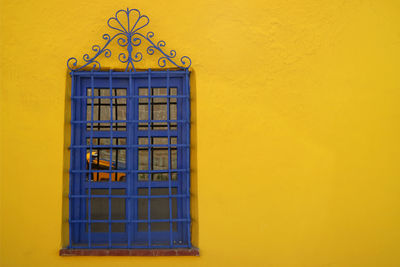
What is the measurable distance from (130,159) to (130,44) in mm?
1002

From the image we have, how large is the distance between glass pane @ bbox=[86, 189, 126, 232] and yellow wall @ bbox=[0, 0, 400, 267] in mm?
274

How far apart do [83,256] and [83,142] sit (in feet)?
3.19

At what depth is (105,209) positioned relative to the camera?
2.94 m

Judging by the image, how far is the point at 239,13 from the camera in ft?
9.48

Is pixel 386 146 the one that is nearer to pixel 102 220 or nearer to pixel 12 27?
pixel 102 220

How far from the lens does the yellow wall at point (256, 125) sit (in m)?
2.80

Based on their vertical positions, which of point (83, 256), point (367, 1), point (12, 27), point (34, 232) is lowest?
point (83, 256)

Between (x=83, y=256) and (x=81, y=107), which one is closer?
(x=83, y=256)

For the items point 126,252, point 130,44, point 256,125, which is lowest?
point 126,252

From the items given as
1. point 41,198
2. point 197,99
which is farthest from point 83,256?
point 197,99

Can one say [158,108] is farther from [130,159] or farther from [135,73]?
[130,159]

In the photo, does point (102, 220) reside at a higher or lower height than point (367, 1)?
lower

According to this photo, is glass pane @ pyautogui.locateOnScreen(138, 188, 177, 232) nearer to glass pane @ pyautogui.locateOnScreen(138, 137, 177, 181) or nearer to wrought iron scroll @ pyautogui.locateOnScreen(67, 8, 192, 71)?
glass pane @ pyautogui.locateOnScreen(138, 137, 177, 181)

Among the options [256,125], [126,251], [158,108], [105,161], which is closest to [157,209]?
[126,251]
